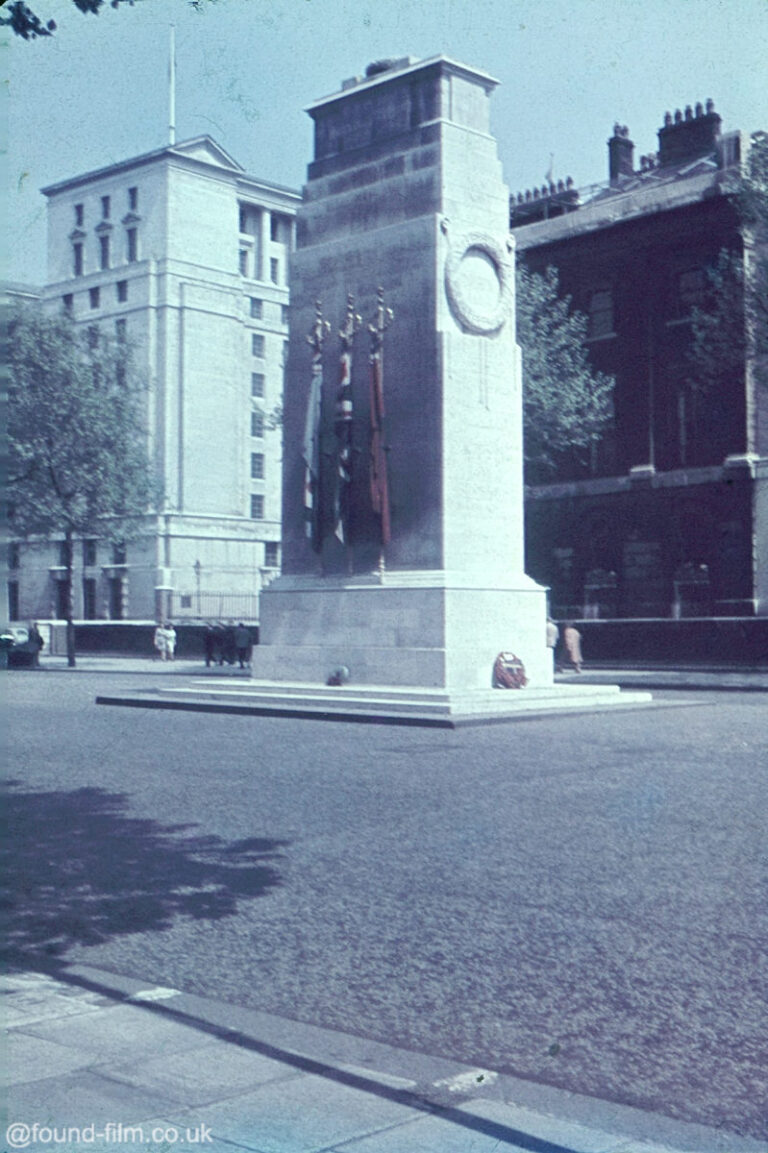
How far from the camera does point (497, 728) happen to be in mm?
17516

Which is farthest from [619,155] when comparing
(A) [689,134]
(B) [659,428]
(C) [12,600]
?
(C) [12,600]

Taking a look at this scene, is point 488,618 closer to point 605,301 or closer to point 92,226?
point 605,301

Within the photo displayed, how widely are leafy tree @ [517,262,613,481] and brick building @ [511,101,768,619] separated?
209 centimetres

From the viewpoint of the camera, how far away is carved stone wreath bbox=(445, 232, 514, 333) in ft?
69.4

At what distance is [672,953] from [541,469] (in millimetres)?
39033

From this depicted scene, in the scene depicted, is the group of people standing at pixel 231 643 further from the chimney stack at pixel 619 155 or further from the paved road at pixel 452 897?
the paved road at pixel 452 897

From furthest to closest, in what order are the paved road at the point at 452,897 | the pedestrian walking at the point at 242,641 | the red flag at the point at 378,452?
the pedestrian walking at the point at 242,641 < the red flag at the point at 378,452 < the paved road at the point at 452,897

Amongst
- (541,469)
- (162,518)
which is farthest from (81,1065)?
(162,518)

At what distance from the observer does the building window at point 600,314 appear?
44.1 metres

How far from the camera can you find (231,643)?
41156 millimetres

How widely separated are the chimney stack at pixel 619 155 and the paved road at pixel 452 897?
40.0 m

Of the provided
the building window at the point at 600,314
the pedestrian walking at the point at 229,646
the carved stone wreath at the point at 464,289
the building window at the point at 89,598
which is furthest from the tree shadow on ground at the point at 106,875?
the building window at the point at 89,598

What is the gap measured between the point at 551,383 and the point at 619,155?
15.8 m

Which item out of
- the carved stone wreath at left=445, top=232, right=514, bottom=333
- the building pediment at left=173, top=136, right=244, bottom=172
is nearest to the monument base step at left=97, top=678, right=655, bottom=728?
the carved stone wreath at left=445, top=232, right=514, bottom=333
